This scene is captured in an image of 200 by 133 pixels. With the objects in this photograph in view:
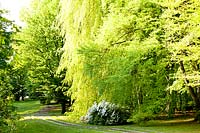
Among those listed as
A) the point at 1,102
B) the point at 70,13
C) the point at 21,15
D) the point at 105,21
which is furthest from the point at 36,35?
the point at 1,102

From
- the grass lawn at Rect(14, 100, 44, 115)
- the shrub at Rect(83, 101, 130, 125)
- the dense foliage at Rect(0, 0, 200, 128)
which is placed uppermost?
the dense foliage at Rect(0, 0, 200, 128)

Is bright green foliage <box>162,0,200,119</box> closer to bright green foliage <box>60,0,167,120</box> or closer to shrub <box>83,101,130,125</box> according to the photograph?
bright green foliage <box>60,0,167,120</box>

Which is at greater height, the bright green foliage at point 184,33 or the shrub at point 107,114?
the bright green foliage at point 184,33

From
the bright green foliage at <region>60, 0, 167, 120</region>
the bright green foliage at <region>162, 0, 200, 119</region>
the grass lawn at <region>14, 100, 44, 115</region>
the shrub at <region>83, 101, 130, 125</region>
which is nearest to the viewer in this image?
the bright green foliage at <region>162, 0, 200, 119</region>

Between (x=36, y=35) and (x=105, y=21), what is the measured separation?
12182 millimetres

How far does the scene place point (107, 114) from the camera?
1761 cm

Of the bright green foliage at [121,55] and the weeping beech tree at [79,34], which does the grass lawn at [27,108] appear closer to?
the weeping beech tree at [79,34]

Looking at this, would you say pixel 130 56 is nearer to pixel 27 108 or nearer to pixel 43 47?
pixel 43 47

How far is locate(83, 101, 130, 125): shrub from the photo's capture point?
57.0 feet

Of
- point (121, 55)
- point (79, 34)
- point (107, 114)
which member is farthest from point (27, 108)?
point (121, 55)

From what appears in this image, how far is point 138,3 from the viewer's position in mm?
15133

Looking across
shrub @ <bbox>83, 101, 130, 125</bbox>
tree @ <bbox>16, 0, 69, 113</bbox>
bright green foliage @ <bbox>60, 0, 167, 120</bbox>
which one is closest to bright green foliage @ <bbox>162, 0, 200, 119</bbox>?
bright green foliage @ <bbox>60, 0, 167, 120</bbox>

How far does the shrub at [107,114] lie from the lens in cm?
1738

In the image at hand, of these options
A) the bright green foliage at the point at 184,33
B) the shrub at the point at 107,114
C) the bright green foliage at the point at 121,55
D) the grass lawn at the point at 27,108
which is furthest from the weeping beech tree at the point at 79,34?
the grass lawn at the point at 27,108
